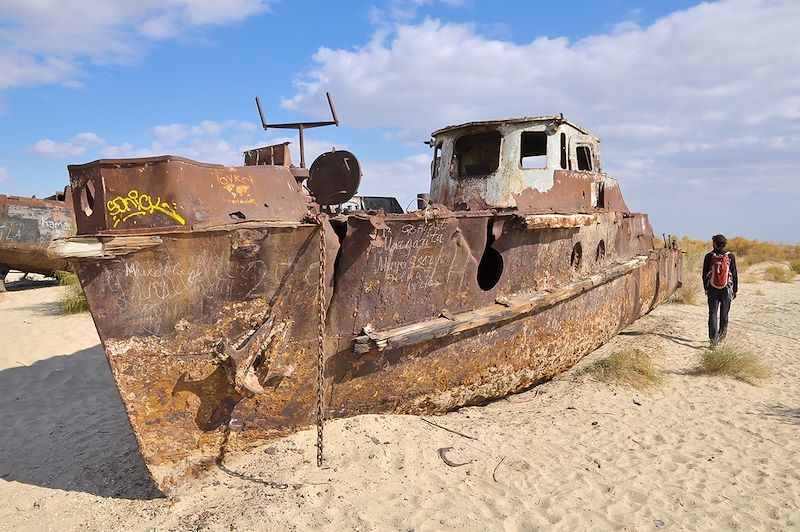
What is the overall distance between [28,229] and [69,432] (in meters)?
9.47

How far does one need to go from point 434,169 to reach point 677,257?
628cm

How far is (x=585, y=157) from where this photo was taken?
7133 mm

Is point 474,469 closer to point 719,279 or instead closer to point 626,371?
point 626,371

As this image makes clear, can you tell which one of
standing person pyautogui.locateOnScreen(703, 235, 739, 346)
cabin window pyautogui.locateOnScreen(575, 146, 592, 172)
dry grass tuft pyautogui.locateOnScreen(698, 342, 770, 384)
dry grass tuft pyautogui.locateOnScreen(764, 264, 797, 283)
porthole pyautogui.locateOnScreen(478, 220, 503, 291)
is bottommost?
dry grass tuft pyautogui.locateOnScreen(764, 264, 797, 283)

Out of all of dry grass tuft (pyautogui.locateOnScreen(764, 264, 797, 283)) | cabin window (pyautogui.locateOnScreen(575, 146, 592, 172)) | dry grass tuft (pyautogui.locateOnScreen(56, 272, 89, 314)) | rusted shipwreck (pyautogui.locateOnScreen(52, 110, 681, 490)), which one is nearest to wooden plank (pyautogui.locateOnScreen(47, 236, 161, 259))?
rusted shipwreck (pyautogui.locateOnScreen(52, 110, 681, 490))

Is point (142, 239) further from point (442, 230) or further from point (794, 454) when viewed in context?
point (794, 454)

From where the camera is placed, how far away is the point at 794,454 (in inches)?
161

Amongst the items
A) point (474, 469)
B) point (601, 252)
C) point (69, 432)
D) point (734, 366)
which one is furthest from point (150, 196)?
point (734, 366)

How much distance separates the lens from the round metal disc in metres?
3.73

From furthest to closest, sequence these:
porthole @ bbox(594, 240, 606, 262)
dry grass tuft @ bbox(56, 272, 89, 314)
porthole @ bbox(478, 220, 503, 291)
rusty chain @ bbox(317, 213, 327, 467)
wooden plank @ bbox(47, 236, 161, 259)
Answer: dry grass tuft @ bbox(56, 272, 89, 314)
porthole @ bbox(594, 240, 606, 262)
porthole @ bbox(478, 220, 503, 291)
rusty chain @ bbox(317, 213, 327, 467)
wooden plank @ bbox(47, 236, 161, 259)

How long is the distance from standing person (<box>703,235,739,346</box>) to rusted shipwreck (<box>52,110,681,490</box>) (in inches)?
119

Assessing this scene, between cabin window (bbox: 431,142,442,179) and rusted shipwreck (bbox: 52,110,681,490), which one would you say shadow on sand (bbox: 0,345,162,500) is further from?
cabin window (bbox: 431,142,442,179)

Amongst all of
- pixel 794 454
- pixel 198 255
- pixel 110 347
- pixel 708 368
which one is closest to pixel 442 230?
pixel 198 255

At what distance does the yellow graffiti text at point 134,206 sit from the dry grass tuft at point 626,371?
15.0 feet
